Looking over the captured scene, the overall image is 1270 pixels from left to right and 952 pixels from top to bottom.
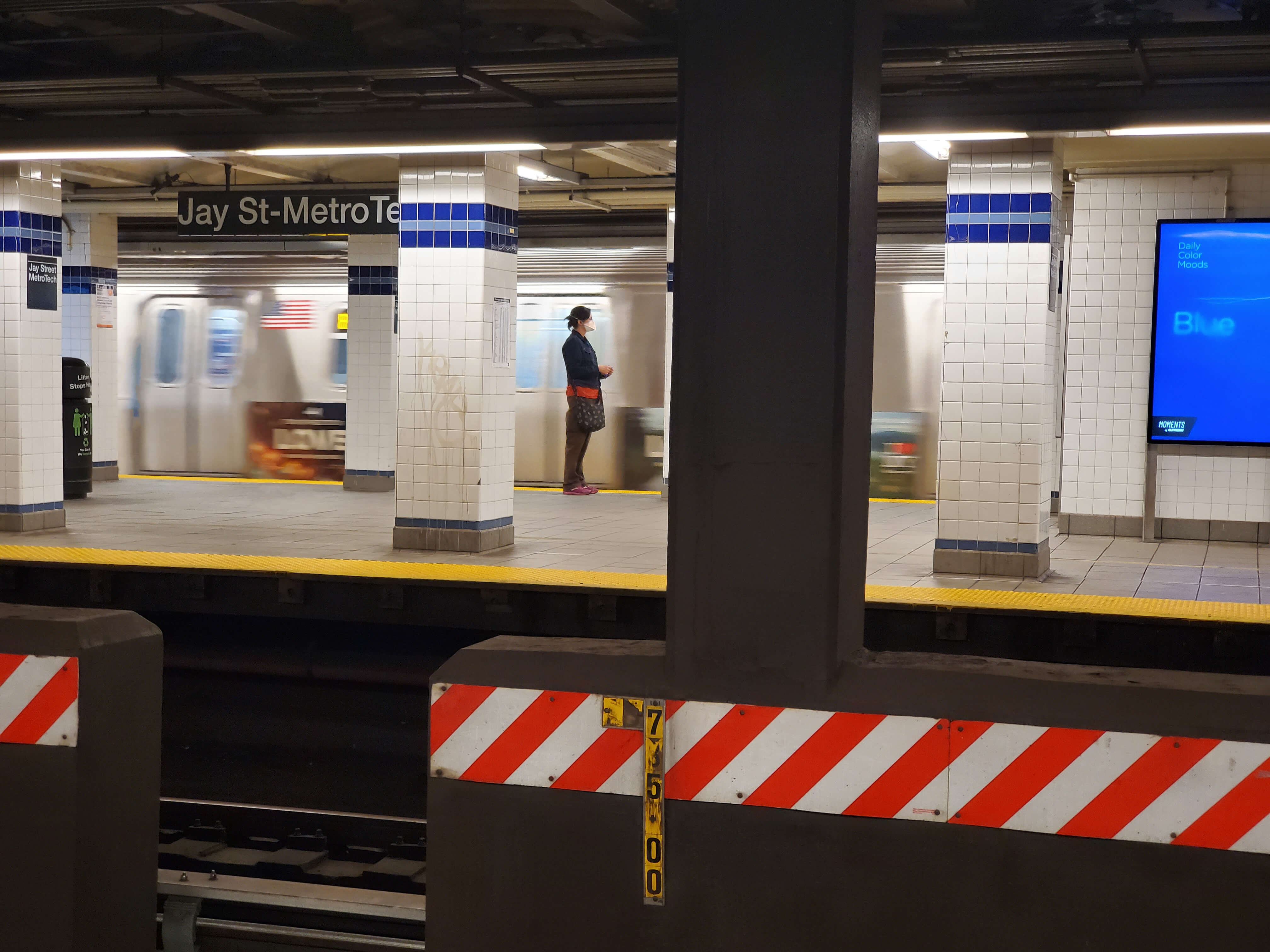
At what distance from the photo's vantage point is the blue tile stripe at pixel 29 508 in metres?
9.82

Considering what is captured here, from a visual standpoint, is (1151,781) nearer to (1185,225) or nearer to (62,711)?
(62,711)

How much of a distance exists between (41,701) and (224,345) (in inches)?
479

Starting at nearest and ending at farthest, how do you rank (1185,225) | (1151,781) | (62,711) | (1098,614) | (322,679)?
(1151,781) → (62,711) → (1098,614) → (322,679) → (1185,225)

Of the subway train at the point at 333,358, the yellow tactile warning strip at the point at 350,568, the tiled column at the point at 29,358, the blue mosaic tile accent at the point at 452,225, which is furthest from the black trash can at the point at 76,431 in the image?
the blue mosaic tile accent at the point at 452,225

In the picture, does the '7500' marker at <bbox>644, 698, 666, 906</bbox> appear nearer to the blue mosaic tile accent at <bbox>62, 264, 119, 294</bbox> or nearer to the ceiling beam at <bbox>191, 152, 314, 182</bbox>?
the ceiling beam at <bbox>191, 152, 314, 182</bbox>

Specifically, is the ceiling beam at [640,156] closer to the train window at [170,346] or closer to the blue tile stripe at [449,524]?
the blue tile stripe at [449,524]

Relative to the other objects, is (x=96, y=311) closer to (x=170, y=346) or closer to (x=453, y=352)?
(x=170, y=346)

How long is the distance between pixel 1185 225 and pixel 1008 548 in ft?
9.06

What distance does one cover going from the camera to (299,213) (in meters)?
10.2

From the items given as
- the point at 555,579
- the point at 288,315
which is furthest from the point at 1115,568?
the point at 288,315

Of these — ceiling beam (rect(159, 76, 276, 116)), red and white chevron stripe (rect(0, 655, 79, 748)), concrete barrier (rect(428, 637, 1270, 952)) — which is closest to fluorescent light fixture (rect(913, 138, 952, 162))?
ceiling beam (rect(159, 76, 276, 116))

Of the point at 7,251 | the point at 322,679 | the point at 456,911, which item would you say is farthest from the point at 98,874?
the point at 7,251

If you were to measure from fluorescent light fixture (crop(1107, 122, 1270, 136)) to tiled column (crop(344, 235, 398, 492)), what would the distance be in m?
8.10

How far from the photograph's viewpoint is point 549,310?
13617 mm
